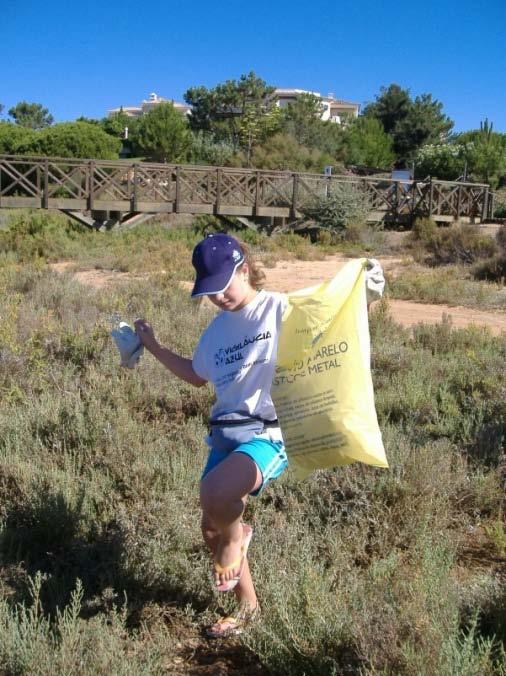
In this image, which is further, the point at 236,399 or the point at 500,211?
the point at 500,211

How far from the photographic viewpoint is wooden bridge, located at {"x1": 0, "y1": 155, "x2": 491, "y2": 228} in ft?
61.4

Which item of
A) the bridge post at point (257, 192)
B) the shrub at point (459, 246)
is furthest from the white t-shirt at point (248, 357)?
the bridge post at point (257, 192)

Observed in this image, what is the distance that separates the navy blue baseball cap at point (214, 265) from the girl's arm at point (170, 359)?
15.5 inches

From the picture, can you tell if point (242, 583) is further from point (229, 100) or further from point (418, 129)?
point (418, 129)

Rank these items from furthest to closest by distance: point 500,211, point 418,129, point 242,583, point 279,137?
point 418,129 → point 279,137 → point 500,211 → point 242,583

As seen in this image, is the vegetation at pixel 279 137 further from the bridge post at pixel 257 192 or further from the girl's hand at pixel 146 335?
the girl's hand at pixel 146 335

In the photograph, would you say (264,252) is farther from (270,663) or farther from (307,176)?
(270,663)

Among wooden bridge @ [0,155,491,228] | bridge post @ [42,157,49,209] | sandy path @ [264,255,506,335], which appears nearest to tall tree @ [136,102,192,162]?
wooden bridge @ [0,155,491,228]

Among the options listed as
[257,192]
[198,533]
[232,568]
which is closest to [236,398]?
[232,568]

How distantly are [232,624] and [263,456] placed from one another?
68 centimetres

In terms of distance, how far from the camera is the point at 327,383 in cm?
276

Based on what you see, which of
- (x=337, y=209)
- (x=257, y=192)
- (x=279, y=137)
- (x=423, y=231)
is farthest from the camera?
(x=279, y=137)

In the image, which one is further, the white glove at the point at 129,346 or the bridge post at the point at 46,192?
the bridge post at the point at 46,192

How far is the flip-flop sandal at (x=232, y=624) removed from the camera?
2.83 meters
